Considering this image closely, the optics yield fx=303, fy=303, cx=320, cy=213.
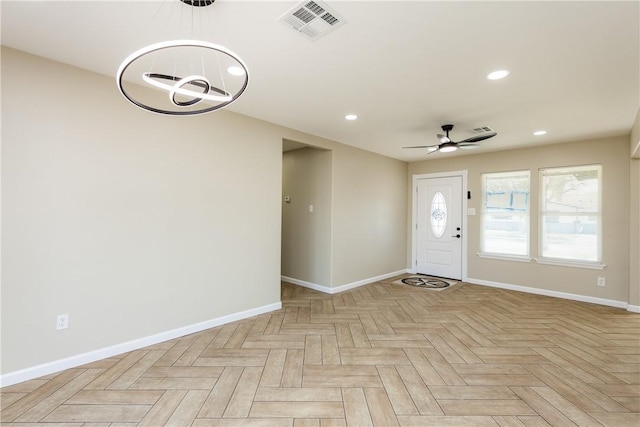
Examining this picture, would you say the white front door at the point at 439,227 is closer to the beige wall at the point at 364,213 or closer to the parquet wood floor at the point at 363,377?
the beige wall at the point at 364,213

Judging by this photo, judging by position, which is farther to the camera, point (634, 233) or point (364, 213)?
point (364, 213)

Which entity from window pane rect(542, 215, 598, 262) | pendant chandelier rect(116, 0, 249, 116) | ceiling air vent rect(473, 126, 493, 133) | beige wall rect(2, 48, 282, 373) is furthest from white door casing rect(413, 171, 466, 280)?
pendant chandelier rect(116, 0, 249, 116)

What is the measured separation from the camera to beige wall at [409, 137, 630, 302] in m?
4.36

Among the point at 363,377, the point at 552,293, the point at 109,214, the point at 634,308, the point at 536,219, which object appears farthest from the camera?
the point at 536,219

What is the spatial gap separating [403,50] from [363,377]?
2552mm

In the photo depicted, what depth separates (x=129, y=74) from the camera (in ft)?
8.86

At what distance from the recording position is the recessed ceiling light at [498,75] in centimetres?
255

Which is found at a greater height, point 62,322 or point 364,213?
point 364,213

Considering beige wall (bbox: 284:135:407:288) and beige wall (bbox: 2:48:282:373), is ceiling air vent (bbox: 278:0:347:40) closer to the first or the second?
beige wall (bbox: 2:48:282:373)

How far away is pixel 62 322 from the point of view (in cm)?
252

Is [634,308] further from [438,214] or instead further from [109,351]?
[109,351]

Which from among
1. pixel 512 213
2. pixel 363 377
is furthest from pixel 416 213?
pixel 363 377

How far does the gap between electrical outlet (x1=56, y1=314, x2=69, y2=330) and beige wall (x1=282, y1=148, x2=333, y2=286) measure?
10.9 feet

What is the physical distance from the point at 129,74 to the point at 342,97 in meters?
1.98
